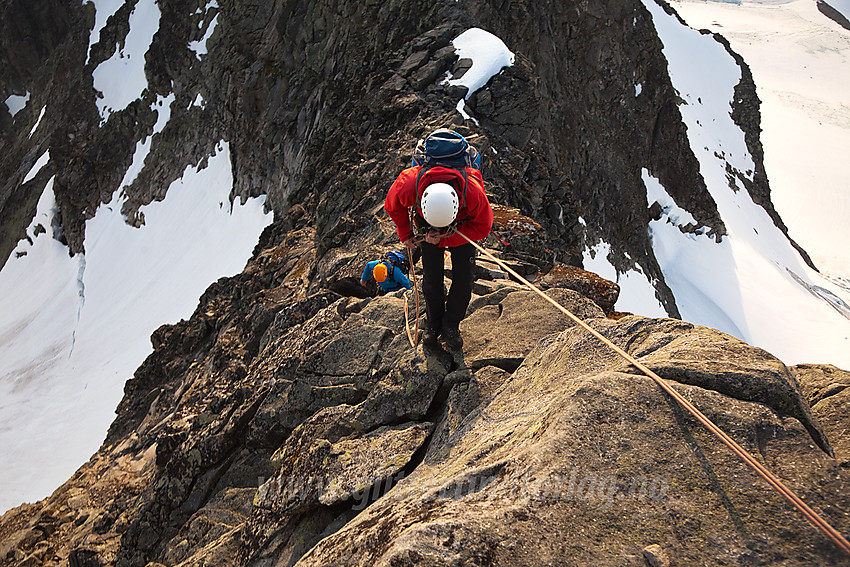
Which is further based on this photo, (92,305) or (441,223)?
(92,305)

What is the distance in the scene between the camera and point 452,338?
5.74 metres

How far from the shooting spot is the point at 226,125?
23891 millimetres

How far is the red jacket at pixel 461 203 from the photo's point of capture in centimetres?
508

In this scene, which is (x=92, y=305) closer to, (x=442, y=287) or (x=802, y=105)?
(x=442, y=287)

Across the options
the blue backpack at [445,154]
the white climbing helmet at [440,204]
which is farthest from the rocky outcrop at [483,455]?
the blue backpack at [445,154]

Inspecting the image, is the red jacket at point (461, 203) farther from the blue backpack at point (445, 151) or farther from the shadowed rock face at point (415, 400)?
the shadowed rock face at point (415, 400)

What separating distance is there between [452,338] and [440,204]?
5.05 feet

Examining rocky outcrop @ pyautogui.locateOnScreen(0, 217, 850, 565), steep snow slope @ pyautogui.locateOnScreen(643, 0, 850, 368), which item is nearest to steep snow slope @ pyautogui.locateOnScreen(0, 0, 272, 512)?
rocky outcrop @ pyautogui.locateOnScreen(0, 217, 850, 565)

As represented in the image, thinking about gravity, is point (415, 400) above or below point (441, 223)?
below

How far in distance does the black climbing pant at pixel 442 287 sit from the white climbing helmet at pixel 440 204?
2.31 ft

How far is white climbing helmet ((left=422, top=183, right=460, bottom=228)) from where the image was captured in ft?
15.8

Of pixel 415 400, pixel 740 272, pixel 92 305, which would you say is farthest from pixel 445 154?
pixel 740 272

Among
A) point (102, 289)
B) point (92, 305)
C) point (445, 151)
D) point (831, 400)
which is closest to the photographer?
point (831, 400)

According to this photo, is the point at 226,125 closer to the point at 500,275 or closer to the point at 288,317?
the point at 288,317
